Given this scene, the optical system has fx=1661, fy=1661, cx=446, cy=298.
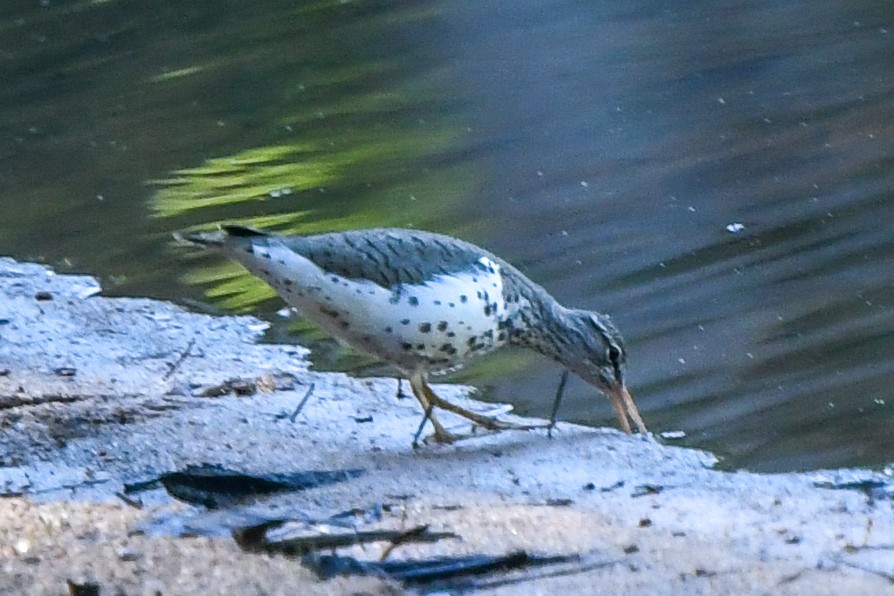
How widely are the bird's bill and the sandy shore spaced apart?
0.10 metres

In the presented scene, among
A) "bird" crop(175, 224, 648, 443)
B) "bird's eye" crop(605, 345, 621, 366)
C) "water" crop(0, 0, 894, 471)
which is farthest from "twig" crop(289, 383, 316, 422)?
"bird's eye" crop(605, 345, 621, 366)

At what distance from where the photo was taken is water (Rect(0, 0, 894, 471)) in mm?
5801

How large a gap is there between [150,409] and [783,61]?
5.92 meters

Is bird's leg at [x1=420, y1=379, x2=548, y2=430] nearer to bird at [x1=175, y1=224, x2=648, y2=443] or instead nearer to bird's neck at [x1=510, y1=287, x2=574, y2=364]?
bird at [x1=175, y1=224, x2=648, y2=443]

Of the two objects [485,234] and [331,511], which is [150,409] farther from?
[485,234]

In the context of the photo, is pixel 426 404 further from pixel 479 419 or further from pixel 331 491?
pixel 331 491

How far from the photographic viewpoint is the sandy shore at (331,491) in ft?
11.2

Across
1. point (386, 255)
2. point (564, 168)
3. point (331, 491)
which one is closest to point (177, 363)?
point (386, 255)

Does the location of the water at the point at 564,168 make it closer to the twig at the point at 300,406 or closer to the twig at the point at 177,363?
the twig at the point at 177,363

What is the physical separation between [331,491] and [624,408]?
Answer: 144cm

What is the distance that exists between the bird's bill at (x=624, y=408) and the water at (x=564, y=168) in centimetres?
11

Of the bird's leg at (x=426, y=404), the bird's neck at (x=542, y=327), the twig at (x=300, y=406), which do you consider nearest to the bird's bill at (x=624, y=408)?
the bird's neck at (x=542, y=327)

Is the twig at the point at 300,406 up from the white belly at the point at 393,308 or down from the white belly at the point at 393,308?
down

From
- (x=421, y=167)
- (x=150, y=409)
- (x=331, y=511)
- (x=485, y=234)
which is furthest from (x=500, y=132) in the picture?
(x=331, y=511)
